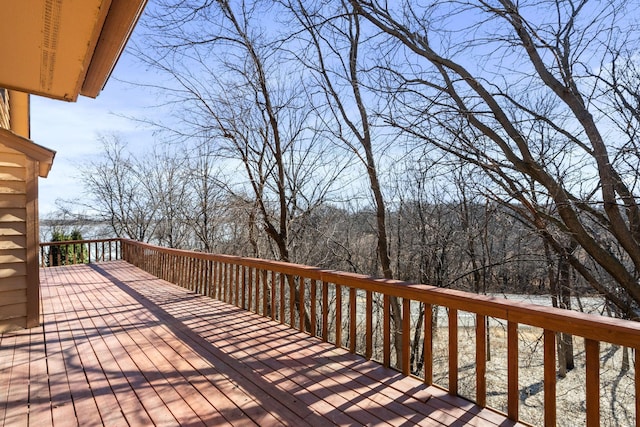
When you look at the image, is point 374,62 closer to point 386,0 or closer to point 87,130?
point 386,0

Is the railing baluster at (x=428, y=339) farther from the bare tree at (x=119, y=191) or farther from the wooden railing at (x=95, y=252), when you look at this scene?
the bare tree at (x=119, y=191)

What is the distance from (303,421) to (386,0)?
5037 mm

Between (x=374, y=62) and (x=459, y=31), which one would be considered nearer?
(x=459, y=31)

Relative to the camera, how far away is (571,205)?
3.79 m

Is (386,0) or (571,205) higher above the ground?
(386,0)

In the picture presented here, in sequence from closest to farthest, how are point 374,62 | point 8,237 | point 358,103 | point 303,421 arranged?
point 303,421 < point 8,237 < point 374,62 < point 358,103

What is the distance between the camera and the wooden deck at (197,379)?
2043 millimetres

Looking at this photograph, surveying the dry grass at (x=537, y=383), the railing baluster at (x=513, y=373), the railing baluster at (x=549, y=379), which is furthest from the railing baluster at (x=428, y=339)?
the dry grass at (x=537, y=383)

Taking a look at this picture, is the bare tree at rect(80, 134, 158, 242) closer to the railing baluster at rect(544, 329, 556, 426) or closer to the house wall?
the house wall

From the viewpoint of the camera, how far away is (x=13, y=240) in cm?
368

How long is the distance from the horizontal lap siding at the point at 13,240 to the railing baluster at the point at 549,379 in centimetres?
465

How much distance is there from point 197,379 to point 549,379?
2176mm

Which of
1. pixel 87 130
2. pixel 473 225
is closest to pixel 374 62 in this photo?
pixel 473 225

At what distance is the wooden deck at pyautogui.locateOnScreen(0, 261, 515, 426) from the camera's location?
2043mm
